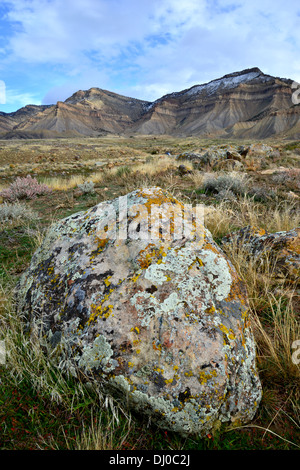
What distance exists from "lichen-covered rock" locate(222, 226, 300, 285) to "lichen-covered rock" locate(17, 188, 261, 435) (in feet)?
3.05

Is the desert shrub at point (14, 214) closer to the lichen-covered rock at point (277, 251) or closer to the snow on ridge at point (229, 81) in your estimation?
the lichen-covered rock at point (277, 251)

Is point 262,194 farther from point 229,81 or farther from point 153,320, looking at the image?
point 229,81

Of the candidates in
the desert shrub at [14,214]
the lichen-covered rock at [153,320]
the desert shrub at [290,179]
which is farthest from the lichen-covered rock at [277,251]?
the desert shrub at [290,179]

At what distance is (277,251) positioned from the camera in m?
2.71

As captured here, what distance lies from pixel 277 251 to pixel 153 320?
189 centimetres

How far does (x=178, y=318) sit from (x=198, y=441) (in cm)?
67

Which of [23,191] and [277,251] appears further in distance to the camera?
[23,191]

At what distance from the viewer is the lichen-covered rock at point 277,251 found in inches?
99.3

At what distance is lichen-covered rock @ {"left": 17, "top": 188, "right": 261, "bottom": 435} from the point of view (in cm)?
139

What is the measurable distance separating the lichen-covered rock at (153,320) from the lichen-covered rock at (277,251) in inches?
36.6

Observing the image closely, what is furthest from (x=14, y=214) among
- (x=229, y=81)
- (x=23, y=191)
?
(x=229, y=81)

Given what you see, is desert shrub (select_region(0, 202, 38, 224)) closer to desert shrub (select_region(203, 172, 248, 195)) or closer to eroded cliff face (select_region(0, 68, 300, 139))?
desert shrub (select_region(203, 172, 248, 195))

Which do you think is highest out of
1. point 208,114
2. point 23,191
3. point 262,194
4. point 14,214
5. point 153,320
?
point 208,114
